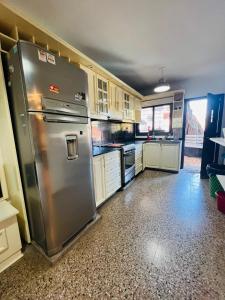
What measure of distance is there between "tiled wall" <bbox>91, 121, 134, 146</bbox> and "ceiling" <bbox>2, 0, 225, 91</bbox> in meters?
1.22

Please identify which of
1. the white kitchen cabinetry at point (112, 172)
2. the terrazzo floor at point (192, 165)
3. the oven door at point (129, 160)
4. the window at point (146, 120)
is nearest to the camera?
the white kitchen cabinetry at point (112, 172)

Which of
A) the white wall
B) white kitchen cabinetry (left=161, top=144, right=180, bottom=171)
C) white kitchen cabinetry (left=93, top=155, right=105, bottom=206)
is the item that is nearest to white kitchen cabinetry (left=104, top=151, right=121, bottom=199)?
white kitchen cabinetry (left=93, top=155, right=105, bottom=206)

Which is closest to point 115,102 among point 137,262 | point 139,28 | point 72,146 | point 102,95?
point 102,95

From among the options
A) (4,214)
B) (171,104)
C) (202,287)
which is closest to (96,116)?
(4,214)

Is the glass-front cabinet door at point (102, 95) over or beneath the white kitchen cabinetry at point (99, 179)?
over

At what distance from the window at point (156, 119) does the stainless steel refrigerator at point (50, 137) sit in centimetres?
333

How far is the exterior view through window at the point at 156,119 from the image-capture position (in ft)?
14.4

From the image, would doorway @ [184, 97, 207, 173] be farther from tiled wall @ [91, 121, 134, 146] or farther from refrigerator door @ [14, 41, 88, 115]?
refrigerator door @ [14, 41, 88, 115]

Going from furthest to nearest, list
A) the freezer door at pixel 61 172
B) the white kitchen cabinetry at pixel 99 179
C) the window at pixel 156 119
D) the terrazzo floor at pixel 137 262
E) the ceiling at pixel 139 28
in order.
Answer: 1. the window at pixel 156 119
2. the white kitchen cabinetry at pixel 99 179
3. the ceiling at pixel 139 28
4. the freezer door at pixel 61 172
5. the terrazzo floor at pixel 137 262

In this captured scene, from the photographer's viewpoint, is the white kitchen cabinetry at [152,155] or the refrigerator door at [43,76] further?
the white kitchen cabinetry at [152,155]

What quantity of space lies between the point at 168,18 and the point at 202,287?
8.85ft

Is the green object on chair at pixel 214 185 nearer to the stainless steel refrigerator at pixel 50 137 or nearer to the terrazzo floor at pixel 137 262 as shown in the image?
the terrazzo floor at pixel 137 262

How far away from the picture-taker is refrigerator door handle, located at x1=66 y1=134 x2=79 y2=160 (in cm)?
151

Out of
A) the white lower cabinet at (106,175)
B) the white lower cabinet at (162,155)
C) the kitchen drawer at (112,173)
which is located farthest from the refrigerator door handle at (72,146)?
the white lower cabinet at (162,155)
